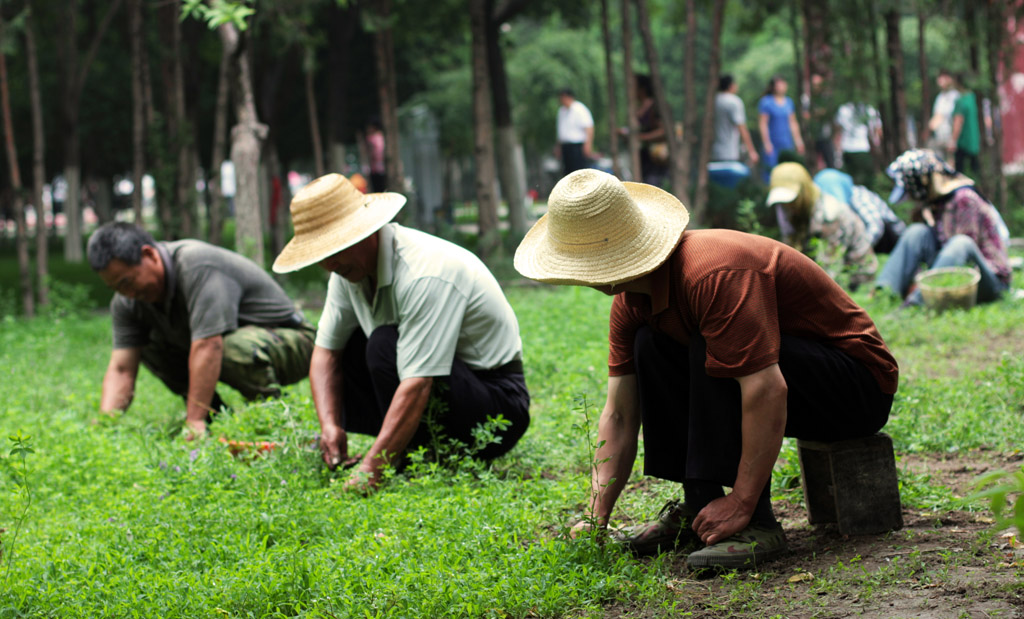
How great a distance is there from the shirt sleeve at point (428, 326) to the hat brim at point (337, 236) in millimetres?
270

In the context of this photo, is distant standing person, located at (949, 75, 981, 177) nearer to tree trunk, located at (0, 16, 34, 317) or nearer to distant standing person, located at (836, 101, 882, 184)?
distant standing person, located at (836, 101, 882, 184)

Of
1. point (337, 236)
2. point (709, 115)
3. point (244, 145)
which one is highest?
point (709, 115)

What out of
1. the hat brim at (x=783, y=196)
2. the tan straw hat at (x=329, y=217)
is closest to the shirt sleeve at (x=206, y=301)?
the tan straw hat at (x=329, y=217)

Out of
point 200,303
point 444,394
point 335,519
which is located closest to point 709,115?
point 200,303

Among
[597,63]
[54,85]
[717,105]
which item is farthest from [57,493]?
[597,63]

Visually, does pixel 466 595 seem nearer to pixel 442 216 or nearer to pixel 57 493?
pixel 57 493

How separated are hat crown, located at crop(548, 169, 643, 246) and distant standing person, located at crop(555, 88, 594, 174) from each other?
10953 millimetres

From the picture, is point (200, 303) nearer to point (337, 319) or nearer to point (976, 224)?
point (337, 319)

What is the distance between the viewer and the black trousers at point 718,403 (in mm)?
3150

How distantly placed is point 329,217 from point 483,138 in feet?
29.0

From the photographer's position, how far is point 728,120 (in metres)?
13.7

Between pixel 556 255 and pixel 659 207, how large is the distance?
35 cm

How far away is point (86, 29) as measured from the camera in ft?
59.0

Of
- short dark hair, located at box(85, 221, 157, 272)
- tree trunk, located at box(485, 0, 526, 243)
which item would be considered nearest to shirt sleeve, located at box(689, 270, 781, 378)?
short dark hair, located at box(85, 221, 157, 272)
